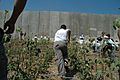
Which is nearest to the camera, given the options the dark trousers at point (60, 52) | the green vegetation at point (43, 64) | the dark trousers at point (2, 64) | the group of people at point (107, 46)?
the dark trousers at point (2, 64)

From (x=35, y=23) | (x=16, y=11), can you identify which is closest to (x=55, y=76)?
(x=16, y=11)

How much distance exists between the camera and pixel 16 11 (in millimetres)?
2848

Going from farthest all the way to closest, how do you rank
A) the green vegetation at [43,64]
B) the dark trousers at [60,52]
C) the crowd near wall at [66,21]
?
the crowd near wall at [66,21]
the dark trousers at [60,52]
the green vegetation at [43,64]

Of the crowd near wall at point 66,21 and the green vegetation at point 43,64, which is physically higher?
the crowd near wall at point 66,21

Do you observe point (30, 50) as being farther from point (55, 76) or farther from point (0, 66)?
point (0, 66)

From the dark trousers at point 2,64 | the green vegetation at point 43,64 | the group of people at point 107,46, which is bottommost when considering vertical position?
the green vegetation at point 43,64

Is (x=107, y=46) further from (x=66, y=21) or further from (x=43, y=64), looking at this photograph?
(x=66, y=21)

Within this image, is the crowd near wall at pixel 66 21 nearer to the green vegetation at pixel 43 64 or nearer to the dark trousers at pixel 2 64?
the green vegetation at pixel 43 64

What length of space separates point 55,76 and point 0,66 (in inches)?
224

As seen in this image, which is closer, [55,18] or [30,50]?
[30,50]

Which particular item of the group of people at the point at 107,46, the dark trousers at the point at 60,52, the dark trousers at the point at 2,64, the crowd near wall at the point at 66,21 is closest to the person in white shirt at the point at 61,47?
the dark trousers at the point at 60,52

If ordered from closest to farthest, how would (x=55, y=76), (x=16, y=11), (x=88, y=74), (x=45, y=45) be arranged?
(x=16, y=11) → (x=88, y=74) → (x=55, y=76) → (x=45, y=45)

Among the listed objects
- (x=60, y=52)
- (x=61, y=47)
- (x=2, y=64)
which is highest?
(x=2, y=64)

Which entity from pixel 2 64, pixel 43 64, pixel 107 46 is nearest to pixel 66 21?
pixel 107 46
